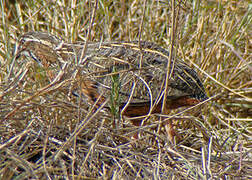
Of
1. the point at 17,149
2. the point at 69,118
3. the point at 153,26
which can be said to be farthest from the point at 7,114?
the point at 153,26

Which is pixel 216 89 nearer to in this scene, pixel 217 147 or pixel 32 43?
pixel 217 147

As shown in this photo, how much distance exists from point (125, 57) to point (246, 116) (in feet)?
4.52

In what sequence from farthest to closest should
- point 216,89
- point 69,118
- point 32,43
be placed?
point 216,89, point 32,43, point 69,118

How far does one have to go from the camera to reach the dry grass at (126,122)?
183 cm

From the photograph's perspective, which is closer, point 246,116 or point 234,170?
point 234,170

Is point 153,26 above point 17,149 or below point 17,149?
above

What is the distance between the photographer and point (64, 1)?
333 cm

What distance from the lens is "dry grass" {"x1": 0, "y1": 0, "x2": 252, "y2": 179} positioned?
6.00 ft

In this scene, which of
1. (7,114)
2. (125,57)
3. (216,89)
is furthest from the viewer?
(216,89)

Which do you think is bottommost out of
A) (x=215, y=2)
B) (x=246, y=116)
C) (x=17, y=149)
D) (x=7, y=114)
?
(x=246, y=116)

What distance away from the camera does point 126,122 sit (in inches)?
107

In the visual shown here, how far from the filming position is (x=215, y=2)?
353cm

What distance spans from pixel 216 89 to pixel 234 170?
3.90 ft

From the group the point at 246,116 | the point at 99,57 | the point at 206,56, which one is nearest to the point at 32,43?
the point at 99,57
